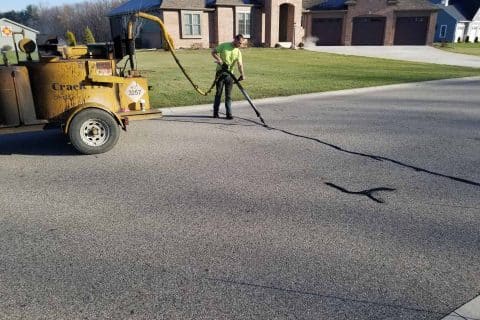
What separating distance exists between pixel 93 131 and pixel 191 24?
2876 cm

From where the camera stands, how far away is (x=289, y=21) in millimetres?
37094

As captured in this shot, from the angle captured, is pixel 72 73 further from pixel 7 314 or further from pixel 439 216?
pixel 439 216

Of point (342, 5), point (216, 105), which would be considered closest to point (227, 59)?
point (216, 105)

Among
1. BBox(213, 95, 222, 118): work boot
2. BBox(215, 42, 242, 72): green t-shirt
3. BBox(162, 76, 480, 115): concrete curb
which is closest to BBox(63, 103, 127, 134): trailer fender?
BBox(213, 95, 222, 118): work boot

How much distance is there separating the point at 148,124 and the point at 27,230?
193 inches

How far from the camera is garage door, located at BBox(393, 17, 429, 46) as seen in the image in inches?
1570

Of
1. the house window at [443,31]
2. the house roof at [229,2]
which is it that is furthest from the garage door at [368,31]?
the house window at [443,31]

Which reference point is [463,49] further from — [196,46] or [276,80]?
[276,80]

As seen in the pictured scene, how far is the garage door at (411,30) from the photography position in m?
39.9

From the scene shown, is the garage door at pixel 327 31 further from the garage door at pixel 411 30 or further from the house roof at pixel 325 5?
the garage door at pixel 411 30

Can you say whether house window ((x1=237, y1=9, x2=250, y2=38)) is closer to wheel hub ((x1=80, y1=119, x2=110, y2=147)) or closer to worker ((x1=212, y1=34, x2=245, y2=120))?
worker ((x1=212, y1=34, x2=245, y2=120))

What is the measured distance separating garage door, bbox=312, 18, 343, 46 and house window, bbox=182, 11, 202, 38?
1395 centimetres

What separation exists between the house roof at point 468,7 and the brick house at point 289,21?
692 inches

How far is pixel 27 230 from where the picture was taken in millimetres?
3996
